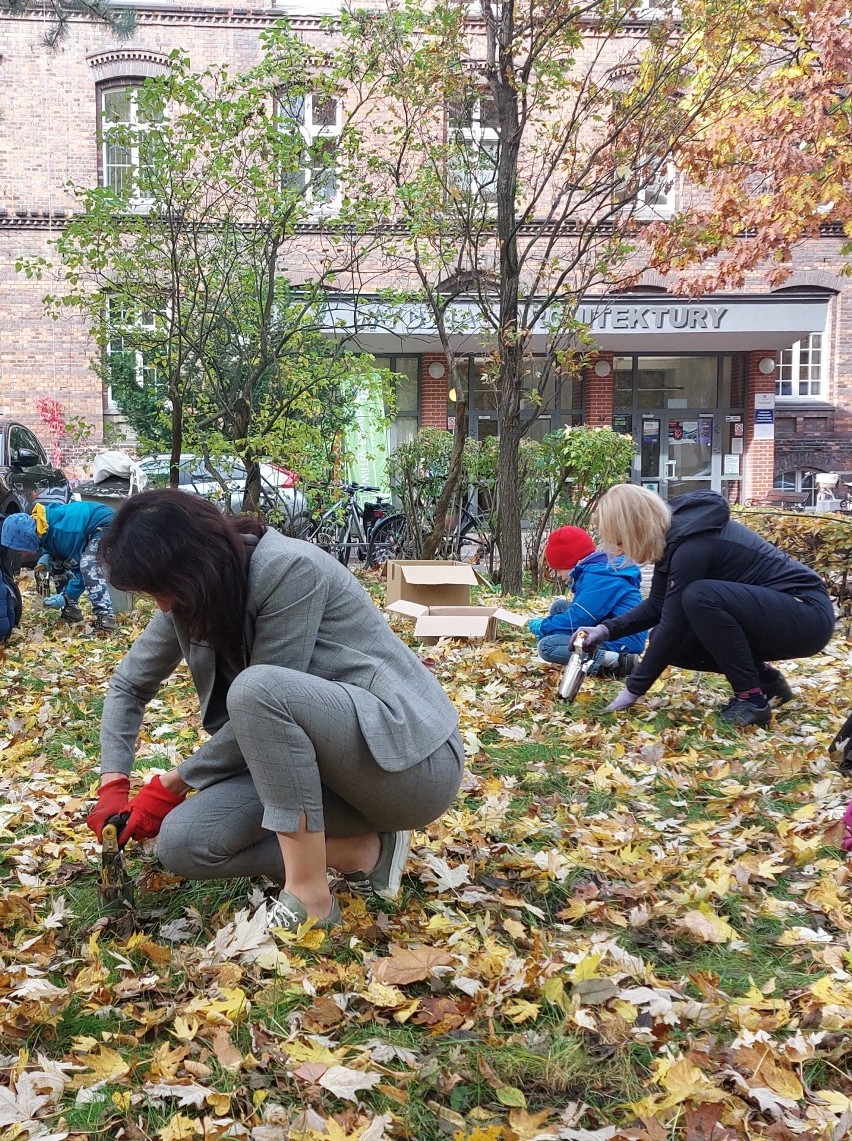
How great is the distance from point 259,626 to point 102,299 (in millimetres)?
7290

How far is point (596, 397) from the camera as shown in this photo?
22.2m

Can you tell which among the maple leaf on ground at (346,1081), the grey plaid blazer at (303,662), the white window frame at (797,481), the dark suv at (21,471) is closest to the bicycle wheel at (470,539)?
the dark suv at (21,471)

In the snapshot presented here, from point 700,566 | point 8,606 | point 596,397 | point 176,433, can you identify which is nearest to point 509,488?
point 176,433

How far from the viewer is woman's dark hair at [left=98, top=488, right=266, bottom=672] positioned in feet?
8.29

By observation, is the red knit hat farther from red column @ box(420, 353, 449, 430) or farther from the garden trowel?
red column @ box(420, 353, 449, 430)

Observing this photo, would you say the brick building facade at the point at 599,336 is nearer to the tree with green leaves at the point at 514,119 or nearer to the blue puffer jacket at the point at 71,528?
the tree with green leaves at the point at 514,119

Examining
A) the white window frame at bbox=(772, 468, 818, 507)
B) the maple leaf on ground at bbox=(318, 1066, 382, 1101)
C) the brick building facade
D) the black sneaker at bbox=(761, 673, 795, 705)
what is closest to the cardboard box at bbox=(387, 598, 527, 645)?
the black sneaker at bbox=(761, 673, 795, 705)

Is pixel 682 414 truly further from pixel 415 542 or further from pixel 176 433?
pixel 176 433

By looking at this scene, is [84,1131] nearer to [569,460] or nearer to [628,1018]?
[628,1018]

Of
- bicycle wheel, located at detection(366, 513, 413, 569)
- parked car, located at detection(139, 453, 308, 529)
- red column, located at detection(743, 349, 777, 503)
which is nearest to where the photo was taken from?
parked car, located at detection(139, 453, 308, 529)

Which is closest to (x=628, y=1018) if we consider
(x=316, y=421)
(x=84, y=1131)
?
(x=84, y=1131)

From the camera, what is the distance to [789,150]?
1145 centimetres

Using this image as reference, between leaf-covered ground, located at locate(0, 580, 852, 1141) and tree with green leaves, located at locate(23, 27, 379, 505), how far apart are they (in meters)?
5.50

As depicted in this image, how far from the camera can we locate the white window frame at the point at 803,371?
23.4 meters
